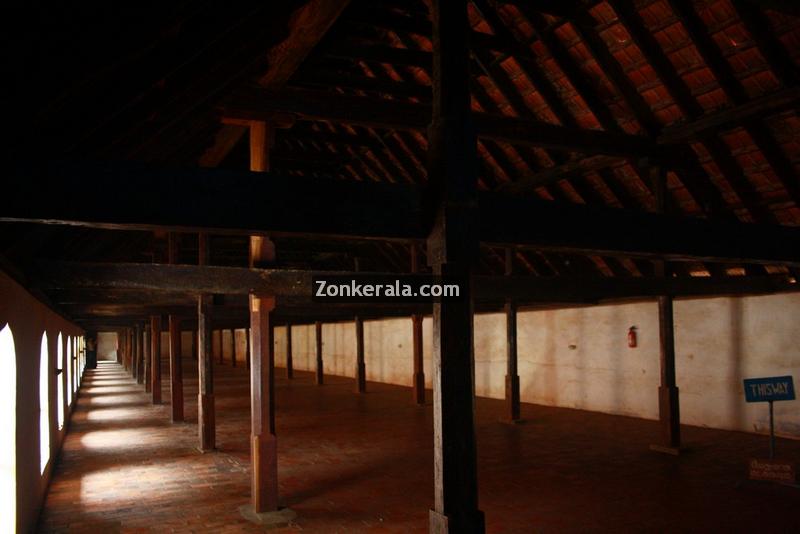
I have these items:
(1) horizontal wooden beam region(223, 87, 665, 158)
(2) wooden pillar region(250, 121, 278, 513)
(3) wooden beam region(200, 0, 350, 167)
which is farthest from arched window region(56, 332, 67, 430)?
(3) wooden beam region(200, 0, 350, 167)

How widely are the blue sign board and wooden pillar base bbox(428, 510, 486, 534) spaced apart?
602cm

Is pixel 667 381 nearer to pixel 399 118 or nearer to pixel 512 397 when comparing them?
pixel 512 397

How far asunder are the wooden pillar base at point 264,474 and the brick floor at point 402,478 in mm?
319

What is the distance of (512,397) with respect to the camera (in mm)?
13922

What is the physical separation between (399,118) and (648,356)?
8372 millimetres

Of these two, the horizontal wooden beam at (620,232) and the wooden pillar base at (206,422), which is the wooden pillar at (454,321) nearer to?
the horizontal wooden beam at (620,232)

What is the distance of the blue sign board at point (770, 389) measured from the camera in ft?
27.3

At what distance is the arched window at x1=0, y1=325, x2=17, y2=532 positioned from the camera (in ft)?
18.4

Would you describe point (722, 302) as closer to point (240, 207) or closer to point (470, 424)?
point (470, 424)

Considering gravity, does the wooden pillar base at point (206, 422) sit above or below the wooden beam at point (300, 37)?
below

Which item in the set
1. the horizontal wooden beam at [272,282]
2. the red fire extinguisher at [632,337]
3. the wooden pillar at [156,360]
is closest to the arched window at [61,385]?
the wooden pillar at [156,360]

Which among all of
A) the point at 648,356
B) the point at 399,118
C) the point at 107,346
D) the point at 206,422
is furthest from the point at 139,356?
the point at 107,346

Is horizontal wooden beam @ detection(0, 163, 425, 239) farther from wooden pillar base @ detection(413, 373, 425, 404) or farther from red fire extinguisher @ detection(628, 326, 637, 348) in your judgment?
wooden pillar base @ detection(413, 373, 425, 404)

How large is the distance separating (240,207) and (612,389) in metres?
12.9
